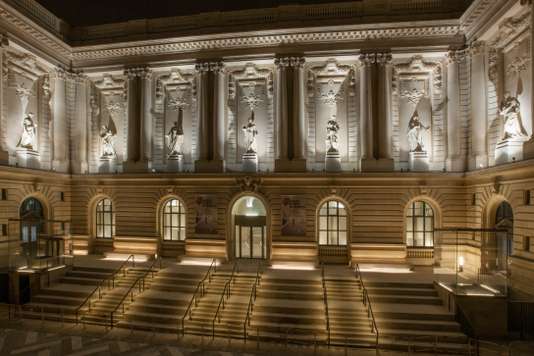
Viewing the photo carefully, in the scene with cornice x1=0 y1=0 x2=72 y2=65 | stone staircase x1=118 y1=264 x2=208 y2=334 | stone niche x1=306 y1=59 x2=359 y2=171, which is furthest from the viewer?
stone niche x1=306 y1=59 x2=359 y2=171

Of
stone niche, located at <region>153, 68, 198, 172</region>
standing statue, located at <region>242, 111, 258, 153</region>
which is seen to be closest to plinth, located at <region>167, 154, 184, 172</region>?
stone niche, located at <region>153, 68, 198, 172</region>

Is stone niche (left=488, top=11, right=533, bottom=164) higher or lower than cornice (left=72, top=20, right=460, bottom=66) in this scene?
lower

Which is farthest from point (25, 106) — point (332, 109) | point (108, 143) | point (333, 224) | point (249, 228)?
point (333, 224)

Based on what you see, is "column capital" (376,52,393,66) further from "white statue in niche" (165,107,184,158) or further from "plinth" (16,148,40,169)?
"plinth" (16,148,40,169)

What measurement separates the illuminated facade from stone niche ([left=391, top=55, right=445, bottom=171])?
8 centimetres

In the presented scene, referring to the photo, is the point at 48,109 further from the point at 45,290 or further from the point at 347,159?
the point at 347,159

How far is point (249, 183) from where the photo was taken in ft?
66.0

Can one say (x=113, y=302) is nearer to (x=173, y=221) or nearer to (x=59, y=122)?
(x=173, y=221)

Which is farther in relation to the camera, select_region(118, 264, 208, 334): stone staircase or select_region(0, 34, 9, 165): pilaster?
select_region(0, 34, 9, 165): pilaster

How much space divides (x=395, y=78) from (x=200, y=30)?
37.5 ft

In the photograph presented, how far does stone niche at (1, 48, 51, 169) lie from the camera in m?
19.4

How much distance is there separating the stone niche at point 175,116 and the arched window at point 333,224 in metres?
8.42

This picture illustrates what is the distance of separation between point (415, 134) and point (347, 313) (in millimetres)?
11165

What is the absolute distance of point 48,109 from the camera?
22.2m
